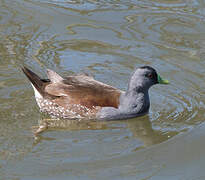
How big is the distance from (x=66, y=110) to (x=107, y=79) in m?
1.55

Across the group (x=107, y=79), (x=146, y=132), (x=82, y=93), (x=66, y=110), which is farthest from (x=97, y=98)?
(x=107, y=79)

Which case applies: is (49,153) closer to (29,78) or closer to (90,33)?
(29,78)

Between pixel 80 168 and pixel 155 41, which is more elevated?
pixel 155 41

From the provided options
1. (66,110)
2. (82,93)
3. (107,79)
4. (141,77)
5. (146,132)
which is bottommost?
(146,132)

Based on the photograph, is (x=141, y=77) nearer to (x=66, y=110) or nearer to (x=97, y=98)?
(x=97, y=98)

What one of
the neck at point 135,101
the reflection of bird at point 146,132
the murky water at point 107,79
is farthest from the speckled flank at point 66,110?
the reflection of bird at point 146,132

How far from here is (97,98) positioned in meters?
8.46

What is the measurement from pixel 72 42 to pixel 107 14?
5.74 ft

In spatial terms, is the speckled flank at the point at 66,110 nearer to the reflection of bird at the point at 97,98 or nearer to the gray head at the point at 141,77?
the reflection of bird at the point at 97,98

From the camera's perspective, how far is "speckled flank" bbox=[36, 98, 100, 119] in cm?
852

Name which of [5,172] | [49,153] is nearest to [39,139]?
[49,153]

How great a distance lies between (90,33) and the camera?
1185 cm

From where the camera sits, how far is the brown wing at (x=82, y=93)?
8477 millimetres

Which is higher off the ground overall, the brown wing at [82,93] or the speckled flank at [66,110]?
the brown wing at [82,93]
